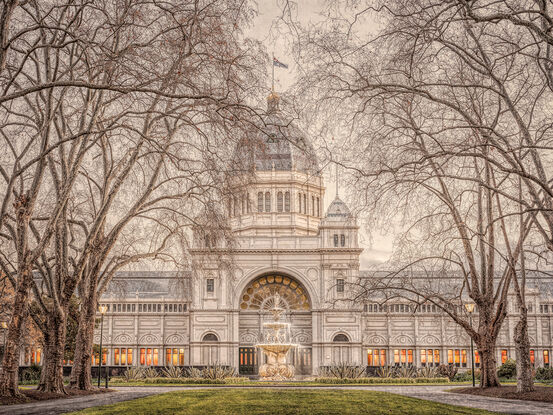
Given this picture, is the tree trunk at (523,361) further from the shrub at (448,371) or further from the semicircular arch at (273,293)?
the semicircular arch at (273,293)

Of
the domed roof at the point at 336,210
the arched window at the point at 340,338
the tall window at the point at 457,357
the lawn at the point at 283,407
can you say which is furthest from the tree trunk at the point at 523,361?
the tall window at the point at 457,357

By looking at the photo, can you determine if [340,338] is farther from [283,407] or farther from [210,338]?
[283,407]

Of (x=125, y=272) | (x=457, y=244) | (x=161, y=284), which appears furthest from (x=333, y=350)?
(x=457, y=244)

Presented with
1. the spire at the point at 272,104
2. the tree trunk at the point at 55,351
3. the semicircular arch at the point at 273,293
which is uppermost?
the spire at the point at 272,104

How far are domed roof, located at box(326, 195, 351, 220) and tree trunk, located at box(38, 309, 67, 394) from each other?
140 ft

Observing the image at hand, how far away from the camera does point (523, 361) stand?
22500mm

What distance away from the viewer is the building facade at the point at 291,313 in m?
58.3

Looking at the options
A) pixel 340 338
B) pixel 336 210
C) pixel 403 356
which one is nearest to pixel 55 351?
pixel 340 338

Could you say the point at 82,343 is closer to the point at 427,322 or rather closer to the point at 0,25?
the point at 0,25

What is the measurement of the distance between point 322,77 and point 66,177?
8575 millimetres

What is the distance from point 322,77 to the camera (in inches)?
650

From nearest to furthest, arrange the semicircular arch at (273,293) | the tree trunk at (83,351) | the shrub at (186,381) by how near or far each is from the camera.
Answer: the tree trunk at (83,351)
the shrub at (186,381)
the semicircular arch at (273,293)

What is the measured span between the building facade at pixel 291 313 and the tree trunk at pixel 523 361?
3427 centimetres

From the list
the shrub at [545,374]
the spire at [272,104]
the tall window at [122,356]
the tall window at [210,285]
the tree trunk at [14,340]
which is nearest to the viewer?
the spire at [272,104]
